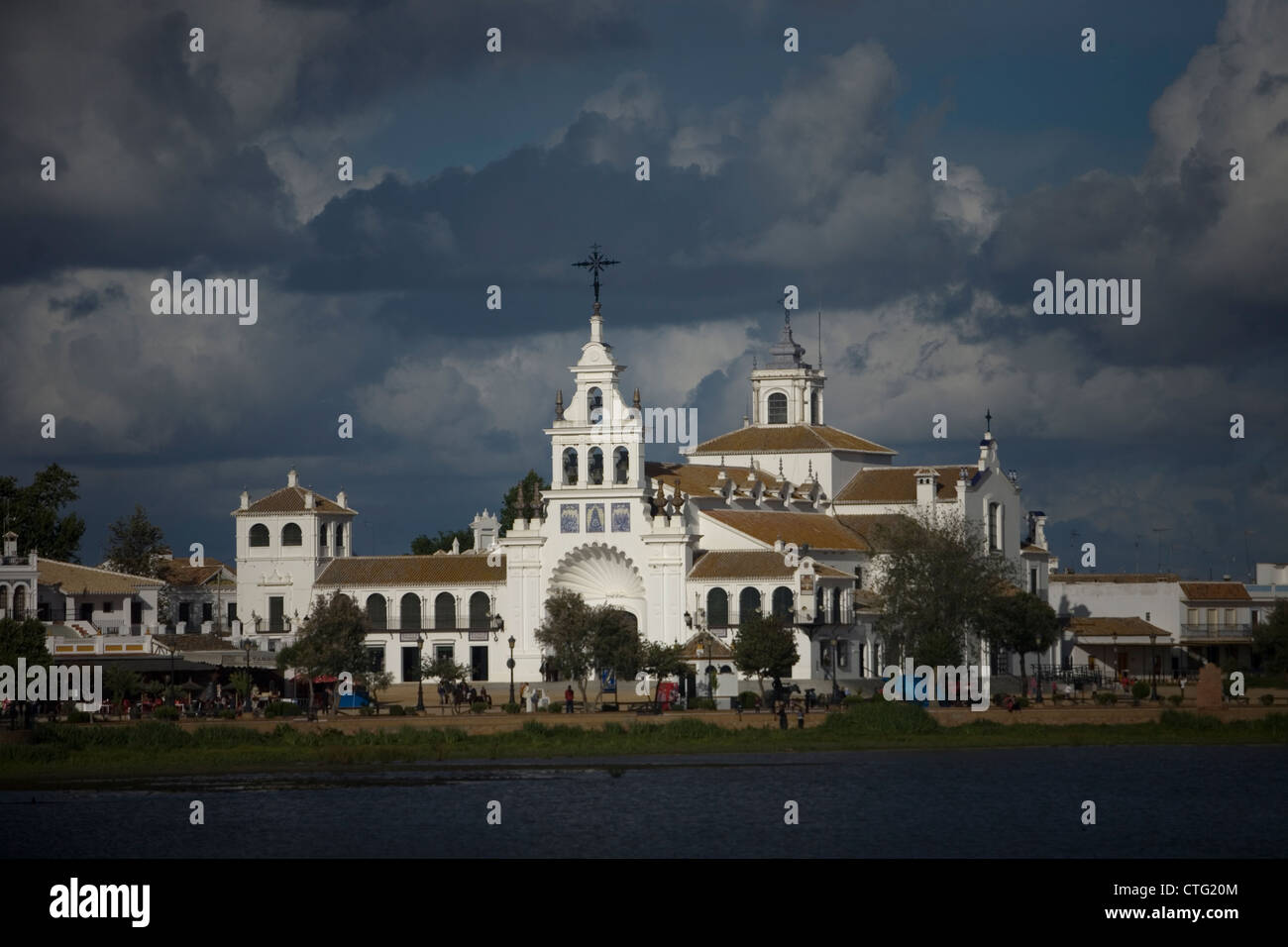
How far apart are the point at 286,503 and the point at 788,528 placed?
2344 centimetres

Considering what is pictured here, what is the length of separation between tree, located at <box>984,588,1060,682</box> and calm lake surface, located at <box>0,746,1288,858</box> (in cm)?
2215

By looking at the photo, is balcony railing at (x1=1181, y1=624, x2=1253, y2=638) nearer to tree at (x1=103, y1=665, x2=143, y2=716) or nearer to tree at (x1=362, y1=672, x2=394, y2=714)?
tree at (x1=362, y1=672, x2=394, y2=714)

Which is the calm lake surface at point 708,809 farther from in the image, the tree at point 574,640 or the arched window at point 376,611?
the arched window at point 376,611

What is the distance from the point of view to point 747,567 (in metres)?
87.9

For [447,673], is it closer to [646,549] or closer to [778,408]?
[646,549]

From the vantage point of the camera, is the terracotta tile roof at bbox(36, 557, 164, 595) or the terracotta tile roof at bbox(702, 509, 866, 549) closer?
the terracotta tile roof at bbox(702, 509, 866, 549)

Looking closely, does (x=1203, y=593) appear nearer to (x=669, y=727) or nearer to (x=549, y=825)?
(x=669, y=727)

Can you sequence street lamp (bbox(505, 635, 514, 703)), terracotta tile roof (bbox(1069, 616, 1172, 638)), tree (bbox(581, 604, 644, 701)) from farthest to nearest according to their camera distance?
terracotta tile roof (bbox(1069, 616, 1172, 638)) → street lamp (bbox(505, 635, 514, 703)) → tree (bbox(581, 604, 644, 701))

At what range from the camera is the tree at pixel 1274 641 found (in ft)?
301

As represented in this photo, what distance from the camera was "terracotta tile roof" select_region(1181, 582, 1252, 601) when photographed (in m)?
110

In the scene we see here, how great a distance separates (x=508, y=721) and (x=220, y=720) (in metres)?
9.43

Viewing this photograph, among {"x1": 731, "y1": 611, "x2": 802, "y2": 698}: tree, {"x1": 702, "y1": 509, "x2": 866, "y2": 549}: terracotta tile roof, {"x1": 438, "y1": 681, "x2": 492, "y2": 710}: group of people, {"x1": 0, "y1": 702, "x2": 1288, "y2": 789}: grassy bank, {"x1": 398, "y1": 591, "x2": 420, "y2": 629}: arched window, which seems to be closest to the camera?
{"x1": 0, "y1": 702, "x2": 1288, "y2": 789}: grassy bank

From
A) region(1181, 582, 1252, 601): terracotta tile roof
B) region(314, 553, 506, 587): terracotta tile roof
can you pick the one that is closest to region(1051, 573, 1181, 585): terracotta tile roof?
region(1181, 582, 1252, 601): terracotta tile roof
